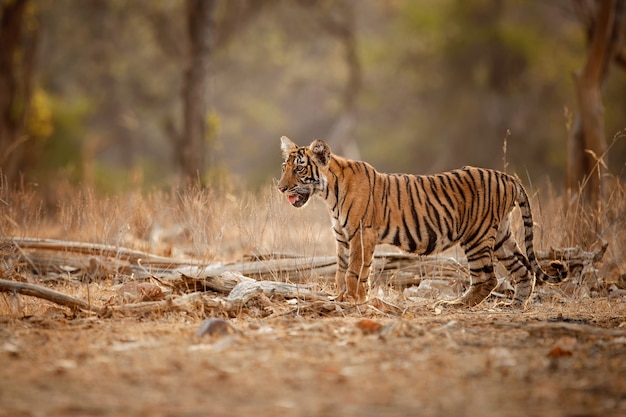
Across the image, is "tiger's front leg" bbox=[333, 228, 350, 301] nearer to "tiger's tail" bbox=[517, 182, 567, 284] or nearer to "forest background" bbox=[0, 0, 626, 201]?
"tiger's tail" bbox=[517, 182, 567, 284]

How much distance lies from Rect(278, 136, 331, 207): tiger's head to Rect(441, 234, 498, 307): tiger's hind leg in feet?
4.71

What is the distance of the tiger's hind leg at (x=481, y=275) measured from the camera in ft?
22.5

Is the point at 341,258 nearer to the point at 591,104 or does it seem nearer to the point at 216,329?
the point at 216,329

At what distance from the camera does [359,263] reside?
21.8 ft

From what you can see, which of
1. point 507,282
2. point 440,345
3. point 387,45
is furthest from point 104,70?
point 440,345

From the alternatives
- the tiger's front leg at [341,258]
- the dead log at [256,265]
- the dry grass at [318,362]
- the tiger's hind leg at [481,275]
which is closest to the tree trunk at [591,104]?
the dead log at [256,265]

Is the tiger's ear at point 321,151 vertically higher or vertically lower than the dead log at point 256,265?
higher

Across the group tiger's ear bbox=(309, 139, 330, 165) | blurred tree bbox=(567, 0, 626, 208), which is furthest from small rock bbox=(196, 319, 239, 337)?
blurred tree bbox=(567, 0, 626, 208)

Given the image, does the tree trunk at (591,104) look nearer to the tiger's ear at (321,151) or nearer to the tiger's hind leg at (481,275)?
the tiger's hind leg at (481,275)

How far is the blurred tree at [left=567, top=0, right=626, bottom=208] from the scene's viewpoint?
11812mm

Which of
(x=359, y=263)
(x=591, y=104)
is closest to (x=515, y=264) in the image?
(x=359, y=263)

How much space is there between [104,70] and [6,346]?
26.5 m

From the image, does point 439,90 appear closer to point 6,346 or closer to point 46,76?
point 46,76

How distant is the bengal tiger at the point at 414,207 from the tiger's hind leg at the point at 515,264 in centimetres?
2
